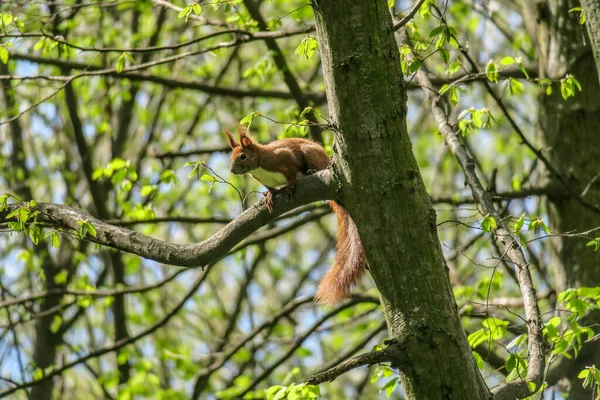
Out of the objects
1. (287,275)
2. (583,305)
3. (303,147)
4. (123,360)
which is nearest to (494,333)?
(583,305)

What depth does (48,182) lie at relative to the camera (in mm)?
8867

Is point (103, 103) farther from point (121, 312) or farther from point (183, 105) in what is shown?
point (121, 312)

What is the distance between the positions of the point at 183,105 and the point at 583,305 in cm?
742

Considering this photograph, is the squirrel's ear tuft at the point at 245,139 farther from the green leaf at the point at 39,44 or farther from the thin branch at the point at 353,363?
the thin branch at the point at 353,363

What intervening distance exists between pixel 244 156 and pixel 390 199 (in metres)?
1.97

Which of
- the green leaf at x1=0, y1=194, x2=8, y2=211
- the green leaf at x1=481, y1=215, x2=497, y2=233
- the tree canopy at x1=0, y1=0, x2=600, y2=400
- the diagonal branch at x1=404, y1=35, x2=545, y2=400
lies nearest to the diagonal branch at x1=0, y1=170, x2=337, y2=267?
the tree canopy at x1=0, y1=0, x2=600, y2=400

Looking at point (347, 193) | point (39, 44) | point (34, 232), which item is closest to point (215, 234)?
point (347, 193)

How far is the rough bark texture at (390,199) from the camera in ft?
7.53

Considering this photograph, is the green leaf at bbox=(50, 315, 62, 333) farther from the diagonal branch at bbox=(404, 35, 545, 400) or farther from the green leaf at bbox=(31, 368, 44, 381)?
the diagonal branch at bbox=(404, 35, 545, 400)

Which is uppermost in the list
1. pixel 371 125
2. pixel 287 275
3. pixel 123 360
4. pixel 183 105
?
pixel 183 105

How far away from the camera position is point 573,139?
195 inches

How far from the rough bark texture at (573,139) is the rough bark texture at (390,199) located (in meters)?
2.65

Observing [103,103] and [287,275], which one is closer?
[103,103]

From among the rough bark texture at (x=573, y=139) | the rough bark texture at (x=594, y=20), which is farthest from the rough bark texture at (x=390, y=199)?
the rough bark texture at (x=573, y=139)
